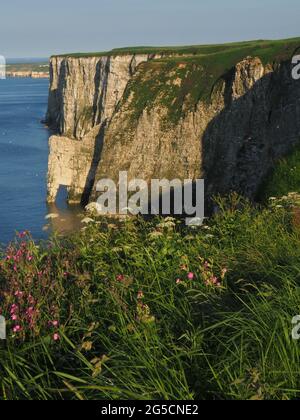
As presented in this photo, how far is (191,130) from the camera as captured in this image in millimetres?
64125

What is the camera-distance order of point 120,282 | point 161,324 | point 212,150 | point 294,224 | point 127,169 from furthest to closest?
point 127,169 < point 212,150 < point 294,224 < point 120,282 < point 161,324

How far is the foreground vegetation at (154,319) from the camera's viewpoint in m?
5.24

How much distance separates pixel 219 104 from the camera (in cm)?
6303

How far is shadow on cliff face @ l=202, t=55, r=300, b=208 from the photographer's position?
5291 cm

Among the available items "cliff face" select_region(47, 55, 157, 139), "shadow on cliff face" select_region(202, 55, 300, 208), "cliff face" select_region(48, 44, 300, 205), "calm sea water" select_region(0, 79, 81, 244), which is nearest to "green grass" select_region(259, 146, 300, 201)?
"calm sea water" select_region(0, 79, 81, 244)

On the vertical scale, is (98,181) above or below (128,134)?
below

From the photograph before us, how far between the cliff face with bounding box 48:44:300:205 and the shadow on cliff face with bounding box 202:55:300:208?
3.7 inches

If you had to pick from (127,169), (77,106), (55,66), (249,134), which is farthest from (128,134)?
(55,66)

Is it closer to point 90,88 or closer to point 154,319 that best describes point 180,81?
point 90,88

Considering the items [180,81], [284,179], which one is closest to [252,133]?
[180,81]

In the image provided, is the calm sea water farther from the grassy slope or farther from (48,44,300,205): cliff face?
the grassy slope

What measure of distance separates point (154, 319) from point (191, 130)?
58.9m
